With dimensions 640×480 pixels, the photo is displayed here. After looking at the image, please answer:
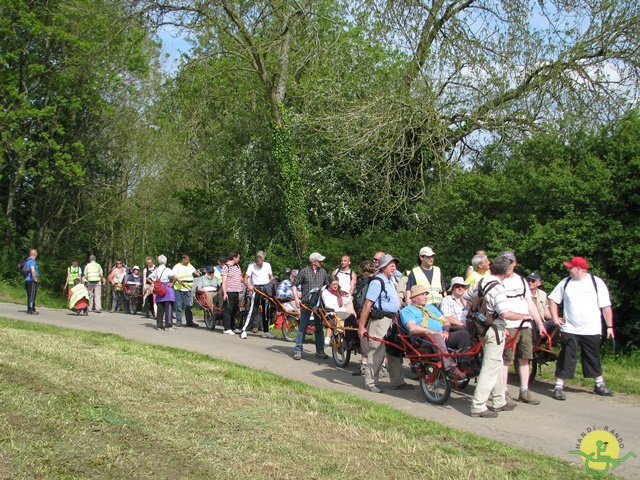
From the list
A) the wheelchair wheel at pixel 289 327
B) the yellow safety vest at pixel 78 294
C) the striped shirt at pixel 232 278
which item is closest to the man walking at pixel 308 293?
the wheelchair wheel at pixel 289 327

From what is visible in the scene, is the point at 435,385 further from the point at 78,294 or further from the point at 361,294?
the point at 78,294

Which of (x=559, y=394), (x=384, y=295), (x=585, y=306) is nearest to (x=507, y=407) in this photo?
(x=559, y=394)

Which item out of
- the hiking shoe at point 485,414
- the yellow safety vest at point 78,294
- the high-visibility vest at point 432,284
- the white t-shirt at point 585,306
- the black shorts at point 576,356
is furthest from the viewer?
the yellow safety vest at point 78,294

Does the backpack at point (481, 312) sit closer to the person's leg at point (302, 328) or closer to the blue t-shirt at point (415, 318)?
the blue t-shirt at point (415, 318)

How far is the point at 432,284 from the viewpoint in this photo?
11.6 meters

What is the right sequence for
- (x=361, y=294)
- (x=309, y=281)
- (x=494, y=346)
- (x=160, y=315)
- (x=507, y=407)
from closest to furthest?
(x=494, y=346), (x=507, y=407), (x=361, y=294), (x=309, y=281), (x=160, y=315)

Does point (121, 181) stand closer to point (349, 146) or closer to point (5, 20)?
point (5, 20)

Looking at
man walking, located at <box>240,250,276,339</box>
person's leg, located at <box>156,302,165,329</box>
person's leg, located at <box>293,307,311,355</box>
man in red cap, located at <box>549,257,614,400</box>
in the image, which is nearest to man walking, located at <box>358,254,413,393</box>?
man in red cap, located at <box>549,257,614,400</box>

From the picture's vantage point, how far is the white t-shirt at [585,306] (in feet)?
34.1

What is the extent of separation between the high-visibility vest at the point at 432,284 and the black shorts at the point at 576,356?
202cm

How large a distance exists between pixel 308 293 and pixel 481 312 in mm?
5257

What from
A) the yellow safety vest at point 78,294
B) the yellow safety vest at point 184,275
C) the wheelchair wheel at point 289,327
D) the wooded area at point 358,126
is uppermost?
Result: the wooded area at point 358,126

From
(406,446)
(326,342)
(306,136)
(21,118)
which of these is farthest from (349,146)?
(21,118)

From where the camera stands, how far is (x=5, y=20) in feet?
105
